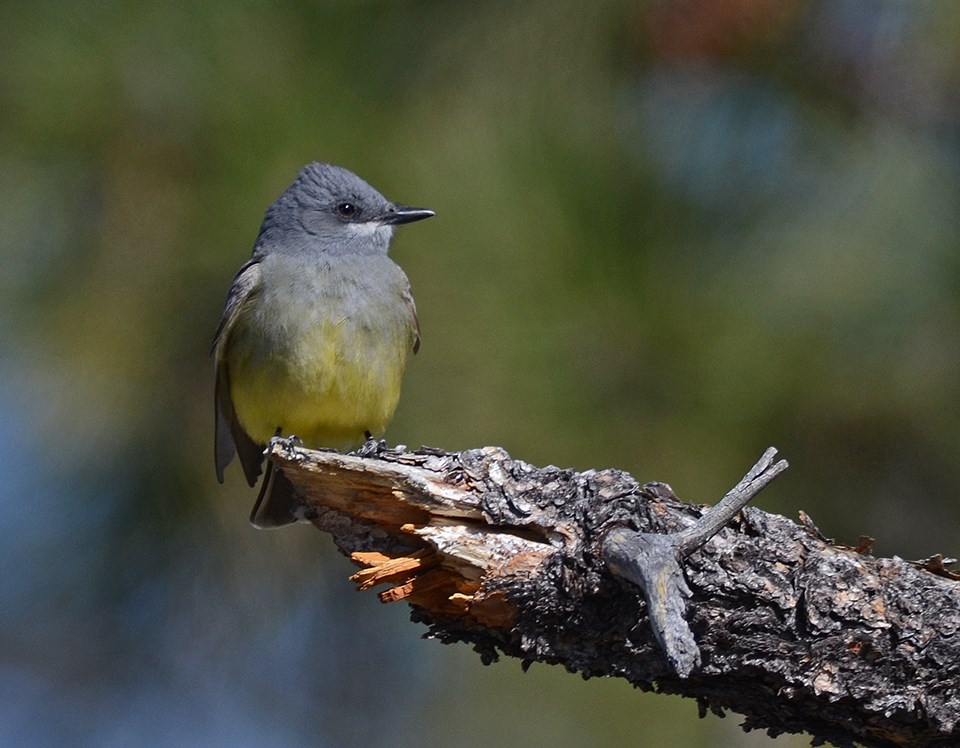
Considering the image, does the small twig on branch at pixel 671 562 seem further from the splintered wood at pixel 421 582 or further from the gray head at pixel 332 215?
the gray head at pixel 332 215

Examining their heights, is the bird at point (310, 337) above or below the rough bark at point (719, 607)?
above

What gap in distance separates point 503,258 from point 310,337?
782mm

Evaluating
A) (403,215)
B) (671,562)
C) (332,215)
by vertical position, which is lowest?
(671,562)

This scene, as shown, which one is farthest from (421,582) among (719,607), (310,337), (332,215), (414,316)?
(332,215)

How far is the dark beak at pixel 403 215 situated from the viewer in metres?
3.99

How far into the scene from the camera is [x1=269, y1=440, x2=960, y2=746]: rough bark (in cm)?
240

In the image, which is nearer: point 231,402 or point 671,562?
point 671,562

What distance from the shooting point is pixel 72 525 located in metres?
4.00

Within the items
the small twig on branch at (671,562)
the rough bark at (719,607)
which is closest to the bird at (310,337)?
the rough bark at (719,607)

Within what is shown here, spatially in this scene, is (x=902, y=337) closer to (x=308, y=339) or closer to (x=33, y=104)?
(x=308, y=339)

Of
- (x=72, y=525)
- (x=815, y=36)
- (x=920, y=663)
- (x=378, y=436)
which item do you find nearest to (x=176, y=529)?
(x=72, y=525)

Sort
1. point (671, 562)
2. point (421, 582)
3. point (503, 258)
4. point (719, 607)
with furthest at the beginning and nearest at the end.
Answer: point (503, 258) → point (421, 582) → point (719, 607) → point (671, 562)

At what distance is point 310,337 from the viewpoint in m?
4.29

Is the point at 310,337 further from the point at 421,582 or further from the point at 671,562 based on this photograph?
the point at 671,562
